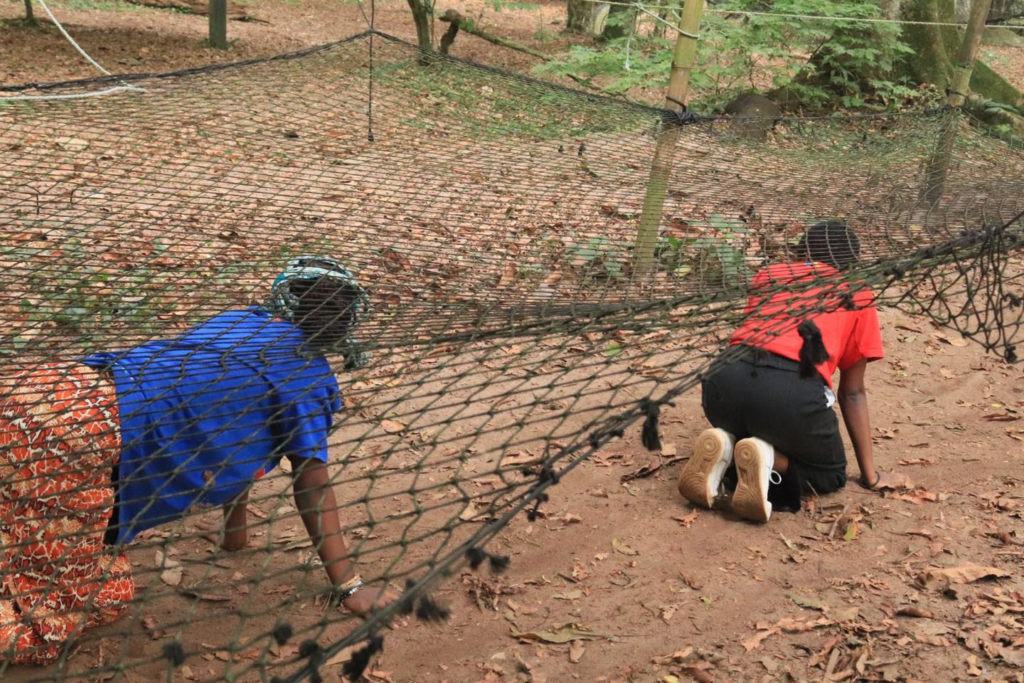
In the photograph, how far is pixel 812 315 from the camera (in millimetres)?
2131

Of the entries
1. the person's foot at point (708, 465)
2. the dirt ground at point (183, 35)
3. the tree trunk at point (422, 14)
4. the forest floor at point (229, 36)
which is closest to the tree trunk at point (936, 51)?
the forest floor at point (229, 36)

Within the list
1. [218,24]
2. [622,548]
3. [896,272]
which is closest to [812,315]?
[896,272]

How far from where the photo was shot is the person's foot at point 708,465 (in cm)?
277

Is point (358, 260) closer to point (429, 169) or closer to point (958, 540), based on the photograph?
point (429, 169)

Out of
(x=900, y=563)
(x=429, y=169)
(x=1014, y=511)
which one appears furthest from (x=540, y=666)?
(x=429, y=169)

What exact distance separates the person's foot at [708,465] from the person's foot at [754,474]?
67mm

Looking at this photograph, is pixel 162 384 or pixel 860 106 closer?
pixel 162 384

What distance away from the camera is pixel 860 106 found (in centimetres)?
732

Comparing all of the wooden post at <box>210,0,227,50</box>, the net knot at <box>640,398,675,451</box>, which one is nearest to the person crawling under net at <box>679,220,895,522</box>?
the net knot at <box>640,398,675,451</box>

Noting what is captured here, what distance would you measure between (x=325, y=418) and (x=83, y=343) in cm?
78

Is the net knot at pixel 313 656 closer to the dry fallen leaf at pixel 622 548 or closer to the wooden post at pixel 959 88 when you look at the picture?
the dry fallen leaf at pixel 622 548

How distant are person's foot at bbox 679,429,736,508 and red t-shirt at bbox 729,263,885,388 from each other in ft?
1.01

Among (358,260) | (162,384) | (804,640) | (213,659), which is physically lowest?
(213,659)

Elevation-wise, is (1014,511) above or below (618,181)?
below
